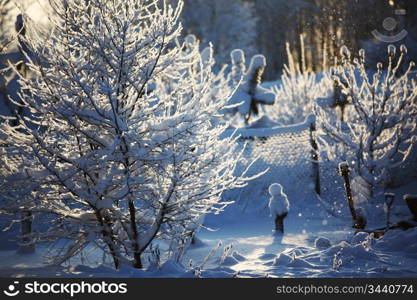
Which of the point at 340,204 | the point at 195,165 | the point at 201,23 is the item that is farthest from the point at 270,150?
the point at 201,23

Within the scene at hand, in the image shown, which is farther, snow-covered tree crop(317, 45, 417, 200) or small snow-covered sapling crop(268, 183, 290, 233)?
snow-covered tree crop(317, 45, 417, 200)

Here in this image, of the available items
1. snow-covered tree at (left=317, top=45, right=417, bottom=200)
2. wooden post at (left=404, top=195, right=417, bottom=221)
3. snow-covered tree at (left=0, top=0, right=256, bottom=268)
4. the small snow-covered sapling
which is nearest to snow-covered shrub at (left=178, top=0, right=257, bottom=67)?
snow-covered tree at (left=317, top=45, right=417, bottom=200)

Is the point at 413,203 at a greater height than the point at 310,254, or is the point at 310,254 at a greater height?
the point at 413,203

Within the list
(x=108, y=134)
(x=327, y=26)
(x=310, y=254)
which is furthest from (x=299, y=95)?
(x=108, y=134)

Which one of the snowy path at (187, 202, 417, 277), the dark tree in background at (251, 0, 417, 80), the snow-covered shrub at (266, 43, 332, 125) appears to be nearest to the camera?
the snowy path at (187, 202, 417, 277)

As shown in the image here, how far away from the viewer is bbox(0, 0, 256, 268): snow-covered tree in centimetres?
508

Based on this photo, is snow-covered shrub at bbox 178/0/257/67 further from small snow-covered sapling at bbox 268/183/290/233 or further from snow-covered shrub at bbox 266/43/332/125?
small snow-covered sapling at bbox 268/183/290/233

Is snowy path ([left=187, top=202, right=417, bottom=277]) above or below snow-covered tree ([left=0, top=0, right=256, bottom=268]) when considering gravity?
below

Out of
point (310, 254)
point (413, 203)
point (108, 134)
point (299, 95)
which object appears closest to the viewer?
point (108, 134)

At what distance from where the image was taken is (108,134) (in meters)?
5.46

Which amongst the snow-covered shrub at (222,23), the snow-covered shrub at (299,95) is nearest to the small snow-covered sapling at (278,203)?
the snow-covered shrub at (299,95)

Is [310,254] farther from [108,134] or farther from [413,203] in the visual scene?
[108,134]

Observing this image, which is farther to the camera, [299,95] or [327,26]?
[327,26]

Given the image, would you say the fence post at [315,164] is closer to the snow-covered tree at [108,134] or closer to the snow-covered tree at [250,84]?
the snow-covered tree at [250,84]
